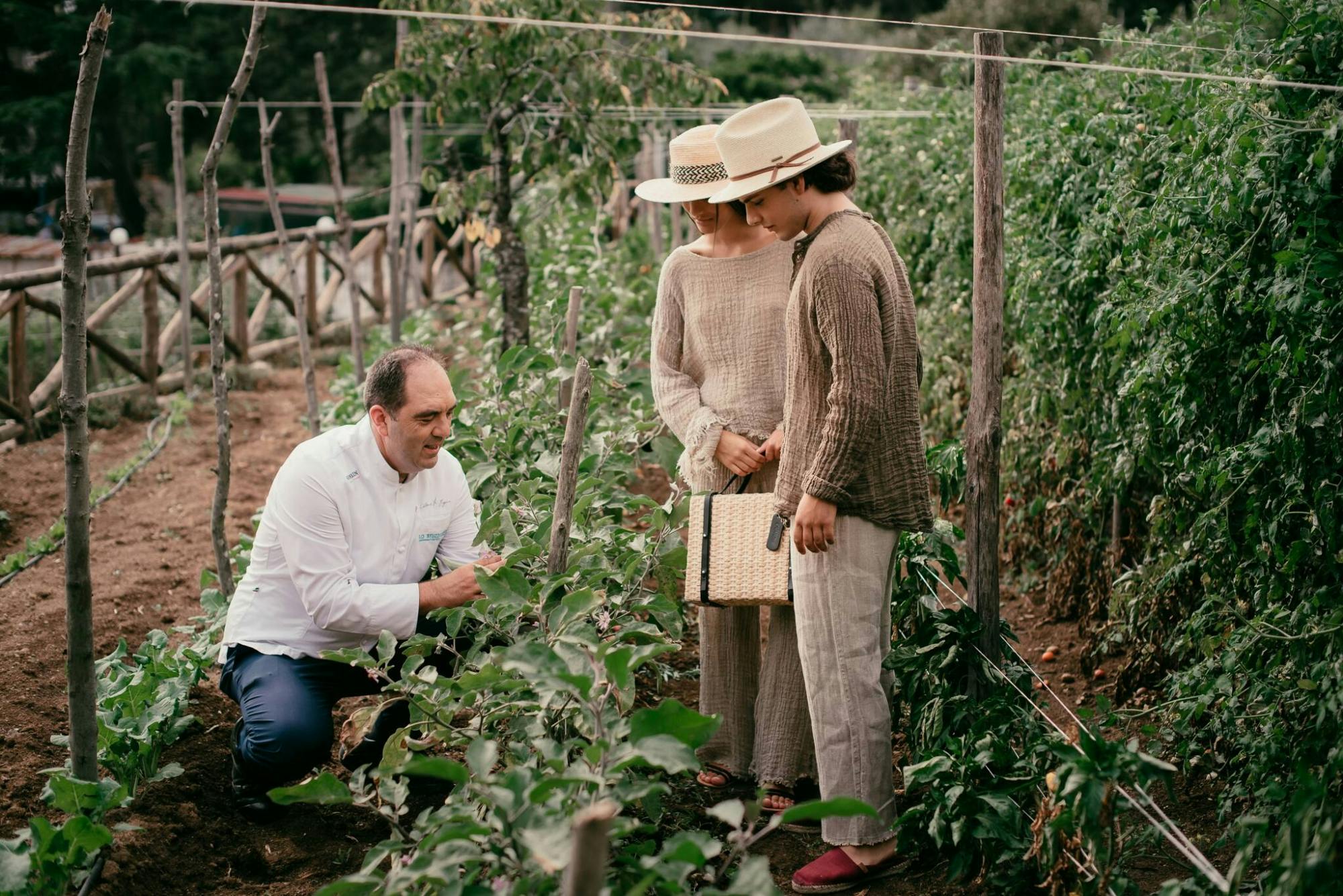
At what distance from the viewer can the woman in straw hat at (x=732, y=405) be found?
9.86ft

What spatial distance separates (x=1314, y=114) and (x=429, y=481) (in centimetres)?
223

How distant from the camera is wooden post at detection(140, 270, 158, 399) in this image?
8453 mm

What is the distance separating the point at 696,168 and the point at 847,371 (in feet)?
3.24

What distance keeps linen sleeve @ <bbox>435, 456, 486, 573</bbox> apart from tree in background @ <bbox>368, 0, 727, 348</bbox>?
3113 mm

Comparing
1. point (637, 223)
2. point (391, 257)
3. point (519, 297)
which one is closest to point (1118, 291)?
point (519, 297)

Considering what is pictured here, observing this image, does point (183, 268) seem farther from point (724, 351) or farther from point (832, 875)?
point (832, 875)

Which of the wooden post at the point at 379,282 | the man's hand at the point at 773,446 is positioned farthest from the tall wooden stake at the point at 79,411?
the wooden post at the point at 379,282

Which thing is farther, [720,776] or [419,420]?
[720,776]

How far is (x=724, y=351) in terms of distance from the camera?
10.2 feet

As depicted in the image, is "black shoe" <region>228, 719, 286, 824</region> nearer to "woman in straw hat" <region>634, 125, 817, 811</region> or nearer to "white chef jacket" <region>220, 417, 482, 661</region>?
"white chef jacket" <region>220, 417, 482, 661</region>

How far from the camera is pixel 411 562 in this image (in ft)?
10.4

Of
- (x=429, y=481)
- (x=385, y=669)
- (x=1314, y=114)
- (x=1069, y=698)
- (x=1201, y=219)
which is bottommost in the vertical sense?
(x=1069, y=698)

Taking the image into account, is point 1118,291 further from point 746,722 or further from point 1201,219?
point 746,722

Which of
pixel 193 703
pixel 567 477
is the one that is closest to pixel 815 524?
pixel 567 477
